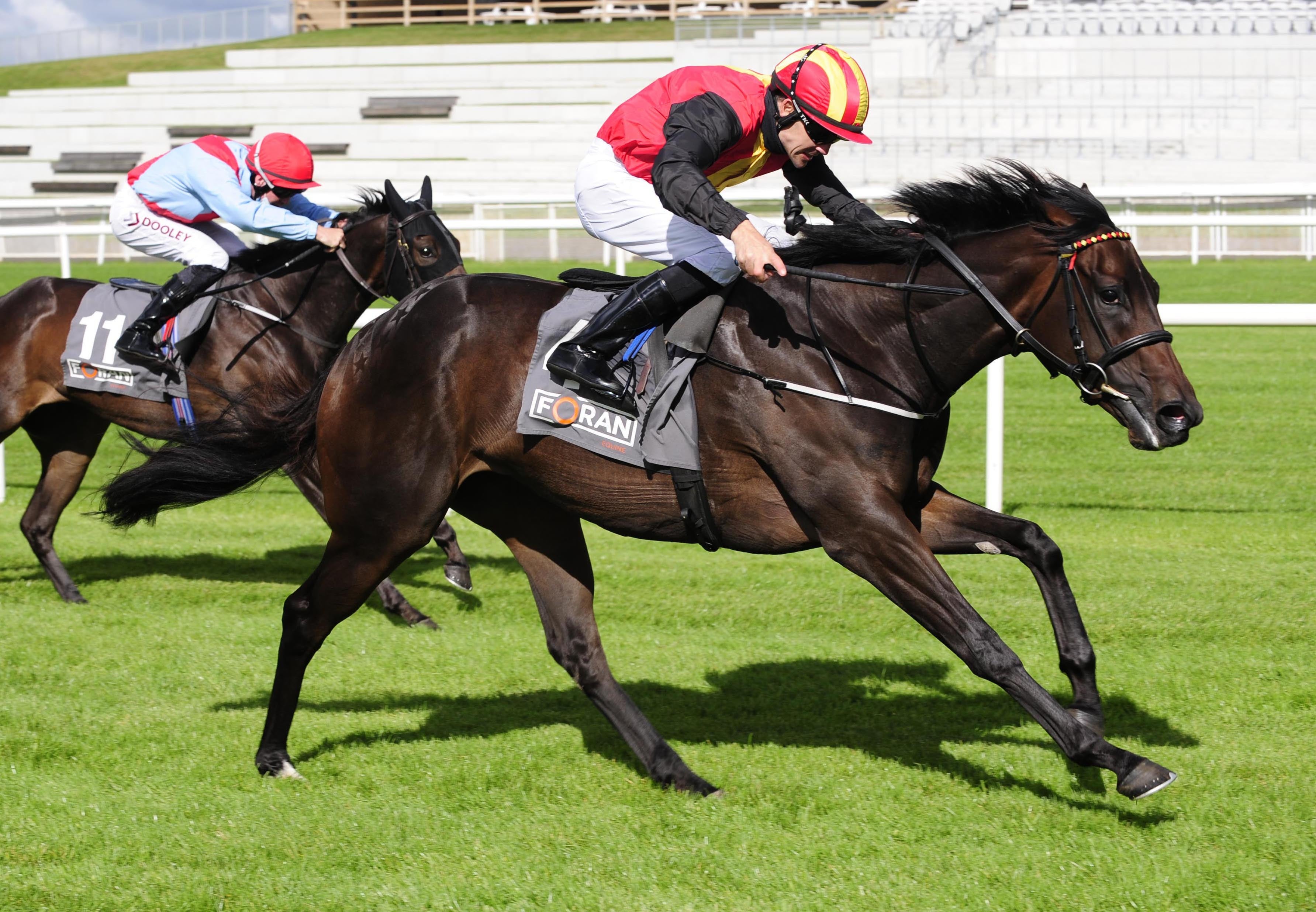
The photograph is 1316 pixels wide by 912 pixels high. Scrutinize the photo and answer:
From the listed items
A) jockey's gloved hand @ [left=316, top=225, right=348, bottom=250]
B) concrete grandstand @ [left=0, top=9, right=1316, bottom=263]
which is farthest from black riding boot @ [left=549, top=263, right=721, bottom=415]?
concrete grandstand @ [left=0, top=9, right=1316, bottom=263]

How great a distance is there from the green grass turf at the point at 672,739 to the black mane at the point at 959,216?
1.39 metres

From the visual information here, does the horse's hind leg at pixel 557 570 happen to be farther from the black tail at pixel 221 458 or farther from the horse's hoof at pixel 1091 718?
the horse's hoof at pixel 1091 718

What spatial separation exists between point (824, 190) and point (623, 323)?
0.86 m

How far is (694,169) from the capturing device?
3.27 metres

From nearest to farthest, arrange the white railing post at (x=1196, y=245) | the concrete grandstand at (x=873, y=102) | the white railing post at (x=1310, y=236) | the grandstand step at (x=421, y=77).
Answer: the white railing post at (x=1310, y=236) < the white railing post at (x=1196, y=245) < the concrete grandstand at (x=873, y=102) < the grandstand step at (x=421, y=77)

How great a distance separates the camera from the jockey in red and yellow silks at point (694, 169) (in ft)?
10.7

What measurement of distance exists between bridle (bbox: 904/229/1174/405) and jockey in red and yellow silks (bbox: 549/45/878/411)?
0.48 meters

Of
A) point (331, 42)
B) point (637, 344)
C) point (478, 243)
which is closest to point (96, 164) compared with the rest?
point (331, 42)

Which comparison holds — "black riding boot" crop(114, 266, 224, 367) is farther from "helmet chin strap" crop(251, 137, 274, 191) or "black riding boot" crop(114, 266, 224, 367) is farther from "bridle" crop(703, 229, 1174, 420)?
"bridle" crop(703, 229, 1174, 420)

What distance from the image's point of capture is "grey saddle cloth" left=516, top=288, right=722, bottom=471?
3518 millimetres

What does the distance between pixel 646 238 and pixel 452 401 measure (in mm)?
690

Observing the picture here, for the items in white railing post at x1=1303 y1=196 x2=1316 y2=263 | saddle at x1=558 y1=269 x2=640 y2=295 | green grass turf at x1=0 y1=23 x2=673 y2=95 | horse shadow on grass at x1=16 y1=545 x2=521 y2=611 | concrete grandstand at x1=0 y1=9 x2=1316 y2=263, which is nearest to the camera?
saddle at x1=558 y1=269 x2=640 y2=295

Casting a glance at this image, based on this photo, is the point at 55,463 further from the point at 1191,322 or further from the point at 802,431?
the point at 1191,322

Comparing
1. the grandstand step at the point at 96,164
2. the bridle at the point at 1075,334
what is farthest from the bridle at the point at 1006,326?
the grandstand step at the point at 96,164
